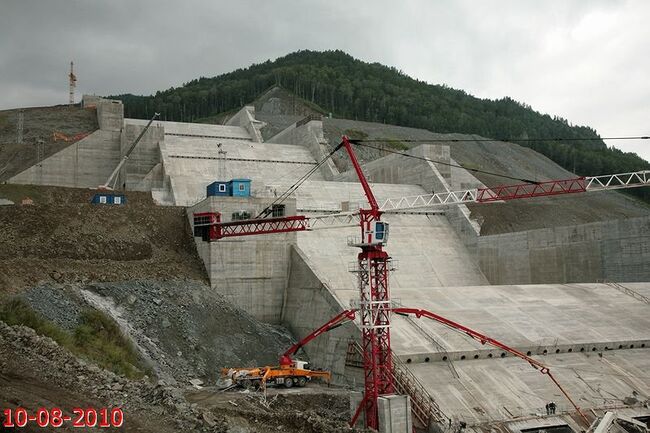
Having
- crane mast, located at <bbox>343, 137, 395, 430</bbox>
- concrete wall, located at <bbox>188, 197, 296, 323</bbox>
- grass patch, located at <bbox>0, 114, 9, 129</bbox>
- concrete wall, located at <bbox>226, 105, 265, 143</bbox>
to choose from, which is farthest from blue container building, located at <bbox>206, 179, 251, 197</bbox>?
grass patch, located at <bbox>0, 114, 9, 129</bbox>

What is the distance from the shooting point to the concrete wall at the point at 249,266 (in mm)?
41344

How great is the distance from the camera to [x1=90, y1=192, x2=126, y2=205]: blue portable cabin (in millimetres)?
45109

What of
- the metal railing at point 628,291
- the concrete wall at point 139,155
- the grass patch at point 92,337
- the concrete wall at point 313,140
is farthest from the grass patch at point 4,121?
the metal railing at point 628,291

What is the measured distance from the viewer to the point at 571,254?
4831 cm

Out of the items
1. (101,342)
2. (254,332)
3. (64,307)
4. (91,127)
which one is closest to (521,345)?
(254,332)

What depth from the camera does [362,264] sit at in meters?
32.2

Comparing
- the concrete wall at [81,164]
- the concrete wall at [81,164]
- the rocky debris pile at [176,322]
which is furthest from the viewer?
the concrete wall at [81,164]

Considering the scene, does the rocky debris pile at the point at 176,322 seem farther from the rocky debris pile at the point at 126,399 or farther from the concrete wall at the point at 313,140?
the concrete wall at the point at 313,140

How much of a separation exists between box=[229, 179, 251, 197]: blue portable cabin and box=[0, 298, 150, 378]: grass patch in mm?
14786

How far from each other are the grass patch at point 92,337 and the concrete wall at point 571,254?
105ft

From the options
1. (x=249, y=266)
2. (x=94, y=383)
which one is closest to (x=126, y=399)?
(x=94, y=383)

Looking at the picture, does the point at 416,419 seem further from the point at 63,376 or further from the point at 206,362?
the point at 63,376

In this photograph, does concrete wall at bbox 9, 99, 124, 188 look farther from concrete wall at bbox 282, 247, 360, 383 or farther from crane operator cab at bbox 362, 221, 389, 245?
crane operator cab at bbox 362, 221, 389, 245

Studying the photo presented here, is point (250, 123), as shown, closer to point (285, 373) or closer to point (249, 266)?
point (249, 266)
